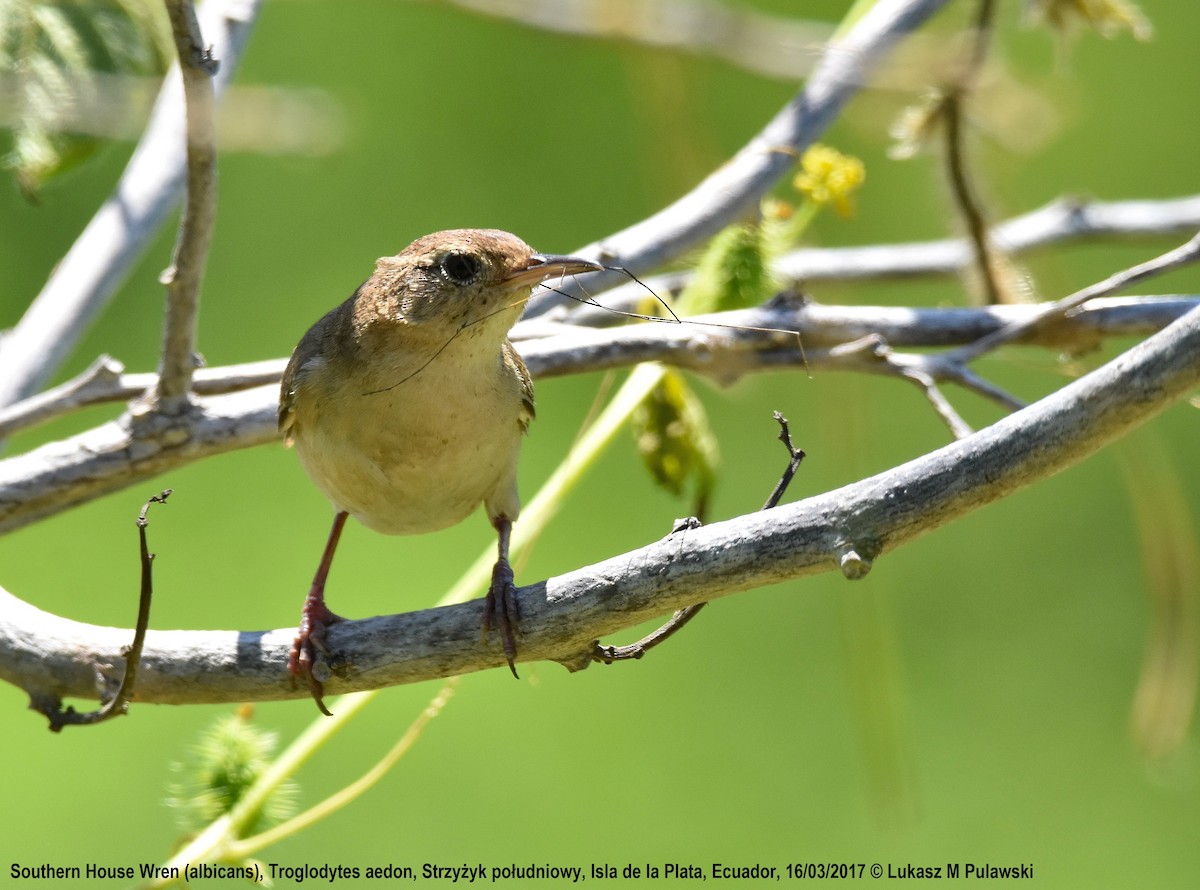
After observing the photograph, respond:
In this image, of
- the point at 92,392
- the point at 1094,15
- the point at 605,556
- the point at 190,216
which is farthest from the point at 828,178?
the point at 605,556

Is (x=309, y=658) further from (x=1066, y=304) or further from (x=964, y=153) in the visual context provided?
(x=964, y=153)

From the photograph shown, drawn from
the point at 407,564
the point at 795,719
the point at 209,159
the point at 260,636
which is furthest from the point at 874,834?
the point at 209,159

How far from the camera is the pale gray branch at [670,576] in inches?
55.9

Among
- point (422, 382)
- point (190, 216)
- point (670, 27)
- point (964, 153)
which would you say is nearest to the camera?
point (190, 216)

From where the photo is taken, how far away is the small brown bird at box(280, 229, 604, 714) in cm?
213

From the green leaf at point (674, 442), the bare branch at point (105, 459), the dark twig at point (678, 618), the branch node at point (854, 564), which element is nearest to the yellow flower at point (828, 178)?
the green leaf at point (674, 442)

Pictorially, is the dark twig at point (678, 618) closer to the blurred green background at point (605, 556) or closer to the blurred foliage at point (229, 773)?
the blurred foliage at point (229, 773)

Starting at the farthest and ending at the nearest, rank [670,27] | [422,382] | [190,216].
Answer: [670,27], [422,382], [190,216]

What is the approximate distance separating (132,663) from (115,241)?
1.22 meters

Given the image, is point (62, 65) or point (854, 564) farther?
point (62, 65)

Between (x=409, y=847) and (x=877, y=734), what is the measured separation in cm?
239

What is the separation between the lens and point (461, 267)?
214 cm

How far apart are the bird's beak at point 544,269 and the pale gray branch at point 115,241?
2.77ft

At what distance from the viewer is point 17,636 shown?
189cm
